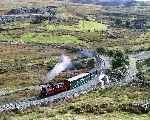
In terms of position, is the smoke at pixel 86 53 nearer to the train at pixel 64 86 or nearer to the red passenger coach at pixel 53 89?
the train at pixel 64 86

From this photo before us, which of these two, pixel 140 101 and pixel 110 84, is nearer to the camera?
pixel 140 101

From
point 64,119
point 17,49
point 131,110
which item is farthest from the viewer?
point 17,49

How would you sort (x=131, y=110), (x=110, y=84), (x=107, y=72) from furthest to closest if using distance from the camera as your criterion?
(x=107, y=72) < (x=110, y=84) < (x=131, y=110)

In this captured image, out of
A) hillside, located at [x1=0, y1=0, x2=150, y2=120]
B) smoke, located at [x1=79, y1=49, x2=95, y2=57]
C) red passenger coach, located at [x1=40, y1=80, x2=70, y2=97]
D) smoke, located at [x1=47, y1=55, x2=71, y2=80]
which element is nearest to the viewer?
hillside, located at [x1=0, y1=0, x2=150, y2=120]

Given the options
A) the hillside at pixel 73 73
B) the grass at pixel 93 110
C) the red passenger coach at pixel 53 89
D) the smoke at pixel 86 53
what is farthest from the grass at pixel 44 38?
the grass at pixel 93 110

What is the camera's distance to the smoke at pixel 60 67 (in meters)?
114

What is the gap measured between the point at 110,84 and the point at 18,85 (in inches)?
826

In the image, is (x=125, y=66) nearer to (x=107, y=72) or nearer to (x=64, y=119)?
(x=107, y=72)

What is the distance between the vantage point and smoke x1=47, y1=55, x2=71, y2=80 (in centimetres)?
11379

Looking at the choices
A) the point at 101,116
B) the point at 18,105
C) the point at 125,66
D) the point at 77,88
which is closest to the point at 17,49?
the point at 125,66

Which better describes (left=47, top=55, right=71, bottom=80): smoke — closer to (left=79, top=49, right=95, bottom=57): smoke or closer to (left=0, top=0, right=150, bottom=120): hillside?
(left=0, top=0, right=150, bottom=120): hillside

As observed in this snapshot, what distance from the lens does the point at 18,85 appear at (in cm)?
10156

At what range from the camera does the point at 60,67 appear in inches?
4828

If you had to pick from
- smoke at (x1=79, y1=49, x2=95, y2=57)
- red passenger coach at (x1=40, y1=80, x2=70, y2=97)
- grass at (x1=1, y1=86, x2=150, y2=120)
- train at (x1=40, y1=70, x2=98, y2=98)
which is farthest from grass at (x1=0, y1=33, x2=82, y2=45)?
grass at (x1=1, y1=86, x2=150, y2=120)
